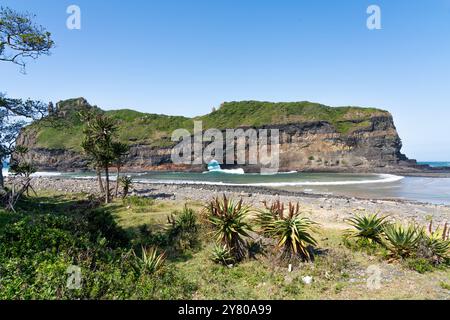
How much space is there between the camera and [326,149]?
93.2 m

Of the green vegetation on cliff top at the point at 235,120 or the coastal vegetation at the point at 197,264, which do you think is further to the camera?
the green vegetation on cliff top at the point at 235,120

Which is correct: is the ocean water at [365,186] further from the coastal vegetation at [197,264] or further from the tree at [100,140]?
the tree at [100,140]

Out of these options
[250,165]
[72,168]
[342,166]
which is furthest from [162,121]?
[342,166]

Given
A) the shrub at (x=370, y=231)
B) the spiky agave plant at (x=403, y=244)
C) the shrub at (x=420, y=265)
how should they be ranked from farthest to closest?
1. the shrub at (x=370, y=231)
2. the spiky agave plant at (x=403, y=244)
3. the shrub at (x=420, y=265)

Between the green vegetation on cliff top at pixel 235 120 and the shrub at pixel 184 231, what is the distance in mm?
90732

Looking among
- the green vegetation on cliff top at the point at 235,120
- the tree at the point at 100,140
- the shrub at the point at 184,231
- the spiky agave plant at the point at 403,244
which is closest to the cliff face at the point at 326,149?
the green vegetation on cliff top at the point at 235,120

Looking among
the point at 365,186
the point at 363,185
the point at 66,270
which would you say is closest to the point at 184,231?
the point at 66,270

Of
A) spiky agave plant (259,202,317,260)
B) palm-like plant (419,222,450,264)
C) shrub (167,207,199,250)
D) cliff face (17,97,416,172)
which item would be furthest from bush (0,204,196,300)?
cliff face (17,97,416,172)

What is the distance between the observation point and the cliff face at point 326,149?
3492 inches

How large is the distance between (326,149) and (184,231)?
9010 centimetres

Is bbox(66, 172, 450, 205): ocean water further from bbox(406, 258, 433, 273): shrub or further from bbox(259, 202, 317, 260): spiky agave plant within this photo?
bbox(259, 202, 317, 260): spiky agave plant

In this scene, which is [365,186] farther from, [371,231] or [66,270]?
[66,270]

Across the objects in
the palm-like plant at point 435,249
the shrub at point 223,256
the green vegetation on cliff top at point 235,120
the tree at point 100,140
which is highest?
the green vegetation on cliff top at point 235,120
